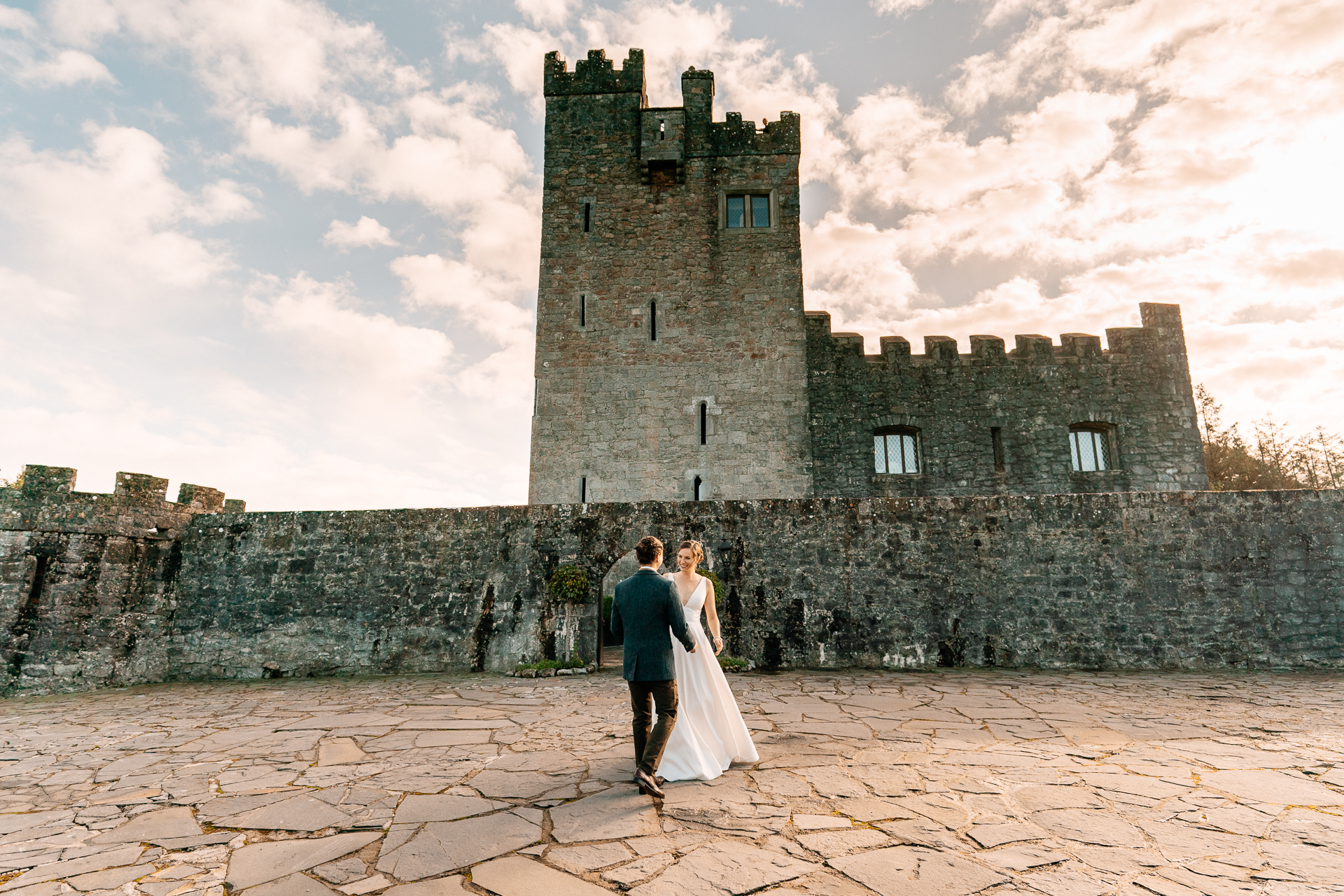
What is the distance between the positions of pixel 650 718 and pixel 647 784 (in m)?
0.45

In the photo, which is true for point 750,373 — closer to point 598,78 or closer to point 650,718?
point 598,78

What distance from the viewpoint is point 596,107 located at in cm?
1728

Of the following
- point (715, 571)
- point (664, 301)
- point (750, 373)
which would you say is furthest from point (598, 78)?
point (715, 571)

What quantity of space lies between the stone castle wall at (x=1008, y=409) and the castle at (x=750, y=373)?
1.6 inches

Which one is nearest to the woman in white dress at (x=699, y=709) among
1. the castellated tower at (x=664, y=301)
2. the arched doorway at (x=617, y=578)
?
the arched doorway at (x=617, y=578)

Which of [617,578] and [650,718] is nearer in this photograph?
[650,718]

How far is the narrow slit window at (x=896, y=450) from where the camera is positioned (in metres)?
16.2

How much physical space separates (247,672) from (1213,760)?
39.0ft

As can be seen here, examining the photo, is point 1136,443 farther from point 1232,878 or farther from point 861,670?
point 1232,878

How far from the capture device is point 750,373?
16094 mm

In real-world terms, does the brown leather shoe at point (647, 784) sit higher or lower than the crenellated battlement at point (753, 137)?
lower

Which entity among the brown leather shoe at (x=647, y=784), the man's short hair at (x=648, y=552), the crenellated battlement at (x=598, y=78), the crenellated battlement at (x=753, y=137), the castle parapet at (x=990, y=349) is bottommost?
the brown leather shoe at (x=647, y=784)

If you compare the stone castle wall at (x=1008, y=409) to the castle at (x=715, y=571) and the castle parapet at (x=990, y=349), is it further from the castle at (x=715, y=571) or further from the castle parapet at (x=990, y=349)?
the castle at (x=715, y=571)

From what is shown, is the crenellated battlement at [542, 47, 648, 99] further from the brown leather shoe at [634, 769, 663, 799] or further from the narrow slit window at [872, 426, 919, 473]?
the brown leather shoe at [634, 769, 663, 799]
